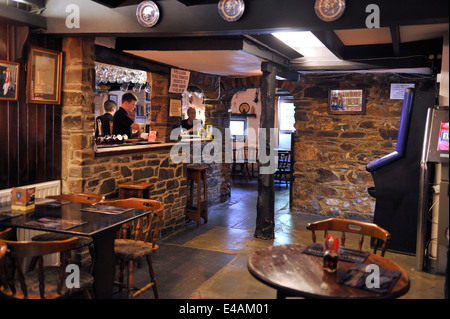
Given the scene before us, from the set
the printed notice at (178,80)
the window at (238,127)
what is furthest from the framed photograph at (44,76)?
the window at (238,127)

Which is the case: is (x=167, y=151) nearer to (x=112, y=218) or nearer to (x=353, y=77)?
(x=112, y=218)

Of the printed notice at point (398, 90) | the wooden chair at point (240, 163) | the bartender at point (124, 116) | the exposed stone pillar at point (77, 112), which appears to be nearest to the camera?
the exposed stone pillar at point (77, 112)

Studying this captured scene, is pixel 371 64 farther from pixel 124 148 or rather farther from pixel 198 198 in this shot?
pixel 124 148

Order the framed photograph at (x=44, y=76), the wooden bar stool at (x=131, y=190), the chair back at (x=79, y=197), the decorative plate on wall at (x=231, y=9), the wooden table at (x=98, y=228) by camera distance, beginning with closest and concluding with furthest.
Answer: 1. the wooden table at (x=98, y=228)
2. the decorative plate on wall at (x=231, y=9)
3. the framed photograph at (x=44, y=76)
4. the chair back at (x=79, y=197)
5. the wooden bar stool at (x=131, y=190)

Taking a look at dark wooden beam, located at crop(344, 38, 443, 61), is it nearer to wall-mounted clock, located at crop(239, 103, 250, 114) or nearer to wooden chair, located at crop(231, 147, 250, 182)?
wooden chair, located at crop(231, 147, 250, 182)

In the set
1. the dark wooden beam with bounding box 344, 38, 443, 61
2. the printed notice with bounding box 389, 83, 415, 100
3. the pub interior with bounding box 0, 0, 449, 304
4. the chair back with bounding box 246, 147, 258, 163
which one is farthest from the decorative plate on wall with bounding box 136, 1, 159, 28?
the chair back with bounding box 246, 147, 258, 163

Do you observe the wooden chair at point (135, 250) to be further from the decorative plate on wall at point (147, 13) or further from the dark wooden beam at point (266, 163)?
Answer: the dark wooden beam at point (266, 163)

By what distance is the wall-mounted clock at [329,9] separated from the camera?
311 centimetres

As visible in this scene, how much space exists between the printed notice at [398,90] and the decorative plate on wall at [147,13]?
4.24 metres

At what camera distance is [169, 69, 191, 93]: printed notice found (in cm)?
603

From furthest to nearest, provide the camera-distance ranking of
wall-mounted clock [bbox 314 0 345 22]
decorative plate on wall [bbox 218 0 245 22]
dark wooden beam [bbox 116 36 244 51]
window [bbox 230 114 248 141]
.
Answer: window [bbox 230 114 248 141] → dark wooden beam [bbox 116 36 244 51] → decorative plate on wall [bbox 218 0 245 22] → wall-mounted clock [bbox 314 0 345 22]

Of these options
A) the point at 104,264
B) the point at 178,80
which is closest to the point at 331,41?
the point at 178,80

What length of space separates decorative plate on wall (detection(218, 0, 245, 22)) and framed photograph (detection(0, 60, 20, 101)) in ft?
5.98

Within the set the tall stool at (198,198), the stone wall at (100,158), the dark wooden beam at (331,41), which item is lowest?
the tall stool at (198,198)
